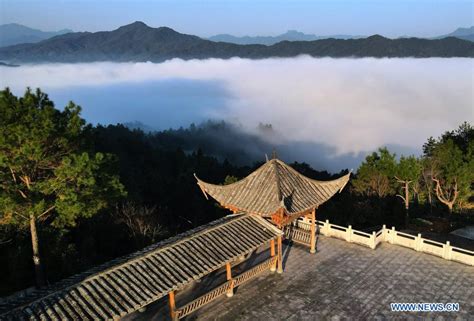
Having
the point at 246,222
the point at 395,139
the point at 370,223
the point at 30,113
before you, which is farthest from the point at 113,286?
the point at 395,139

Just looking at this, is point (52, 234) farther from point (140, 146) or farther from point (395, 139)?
point (395, 139)

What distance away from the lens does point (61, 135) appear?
17.4 m

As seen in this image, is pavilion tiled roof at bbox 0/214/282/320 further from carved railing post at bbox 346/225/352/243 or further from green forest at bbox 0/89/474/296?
carved railing post at bbox 346/225/352/243

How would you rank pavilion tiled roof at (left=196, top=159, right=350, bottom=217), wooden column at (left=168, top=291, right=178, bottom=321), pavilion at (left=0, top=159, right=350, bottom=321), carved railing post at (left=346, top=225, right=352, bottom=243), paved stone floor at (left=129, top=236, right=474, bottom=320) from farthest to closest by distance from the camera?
carved railing post at (left=346, top=225, right=352, bottom=243)
pavilion tiled roof at (left=196, top=159, right=350, bottom=217)
paved stone floor at (left=129, top=236, right=474, bottom=320)
wooden column at (left=168, top=291, right=178, bottom=321)
pavilion at (left=0, top=159, right=350, bottom=321)

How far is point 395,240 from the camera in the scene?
20.4 m

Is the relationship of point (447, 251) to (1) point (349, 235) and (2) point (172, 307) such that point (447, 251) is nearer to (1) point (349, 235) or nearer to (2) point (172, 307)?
(1) point (349, 235)

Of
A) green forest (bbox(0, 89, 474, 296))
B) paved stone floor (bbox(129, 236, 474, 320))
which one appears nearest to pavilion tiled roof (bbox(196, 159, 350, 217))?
paved stone floor (bbox(129, 236, 474, 320))

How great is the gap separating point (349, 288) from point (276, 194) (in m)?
4.71

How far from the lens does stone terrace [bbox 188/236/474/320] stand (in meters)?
14.8

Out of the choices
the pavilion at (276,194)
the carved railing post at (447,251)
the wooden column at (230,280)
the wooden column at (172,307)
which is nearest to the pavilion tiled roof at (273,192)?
the pavilion at (276,194)

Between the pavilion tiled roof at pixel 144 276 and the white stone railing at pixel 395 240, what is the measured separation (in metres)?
6.07

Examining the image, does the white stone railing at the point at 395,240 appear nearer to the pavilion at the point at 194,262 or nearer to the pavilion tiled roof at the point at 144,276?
the pavilion at the point at 194,262

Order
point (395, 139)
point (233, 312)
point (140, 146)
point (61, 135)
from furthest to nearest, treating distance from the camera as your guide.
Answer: point (395, 139) → point (140, 146) → point (61, 135) → point (233, 312)

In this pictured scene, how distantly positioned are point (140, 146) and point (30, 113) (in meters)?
52.6
